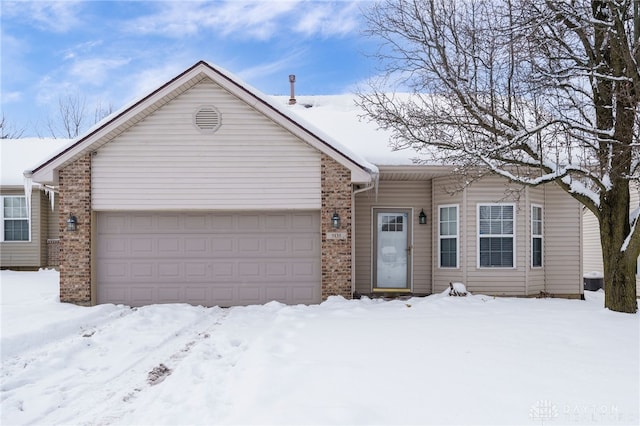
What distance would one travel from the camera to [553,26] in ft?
26.2

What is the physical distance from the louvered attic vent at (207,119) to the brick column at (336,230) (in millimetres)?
2460

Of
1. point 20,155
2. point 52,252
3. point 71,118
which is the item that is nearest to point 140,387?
point 52,252

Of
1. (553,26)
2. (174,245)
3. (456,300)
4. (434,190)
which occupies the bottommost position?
(456,300)

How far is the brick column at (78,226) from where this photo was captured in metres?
9.70

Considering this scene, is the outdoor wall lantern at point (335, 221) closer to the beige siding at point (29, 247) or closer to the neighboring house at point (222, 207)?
the neighboring house at point (222, 207)

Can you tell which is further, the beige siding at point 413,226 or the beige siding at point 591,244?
the beige siding at point 591,244

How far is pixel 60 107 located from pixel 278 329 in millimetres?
31053

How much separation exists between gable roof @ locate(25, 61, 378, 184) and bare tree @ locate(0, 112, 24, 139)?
87.1ft

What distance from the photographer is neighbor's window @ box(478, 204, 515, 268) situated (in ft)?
35.5

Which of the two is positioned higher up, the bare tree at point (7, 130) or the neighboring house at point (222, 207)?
the bare tree at point (7, 130)

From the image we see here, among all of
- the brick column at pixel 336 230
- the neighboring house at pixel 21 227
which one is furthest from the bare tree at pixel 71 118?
the brick column at pixel 336 230

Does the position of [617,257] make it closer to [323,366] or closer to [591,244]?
[323,366]

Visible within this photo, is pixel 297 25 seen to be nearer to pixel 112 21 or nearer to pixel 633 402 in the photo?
pixel 112 21

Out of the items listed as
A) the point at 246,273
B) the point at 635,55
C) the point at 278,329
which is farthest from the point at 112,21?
the point at 635,55
